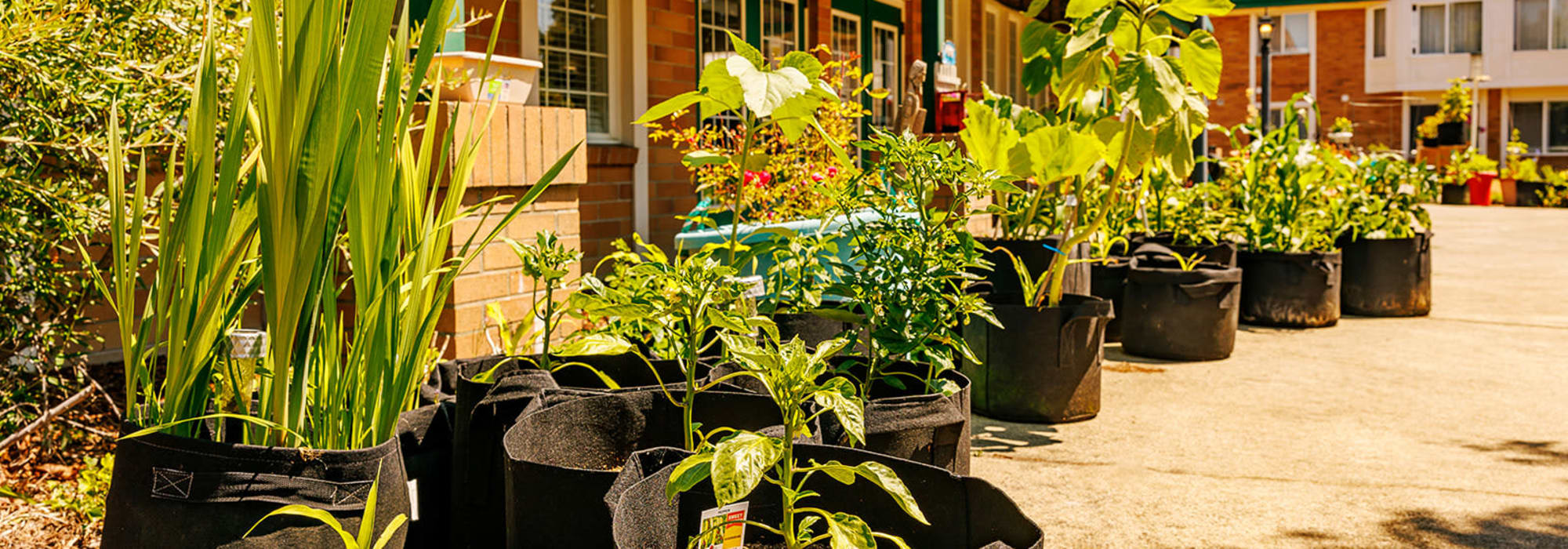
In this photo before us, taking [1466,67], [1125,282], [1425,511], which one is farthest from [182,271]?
[1466,67]

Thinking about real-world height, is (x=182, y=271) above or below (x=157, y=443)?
above

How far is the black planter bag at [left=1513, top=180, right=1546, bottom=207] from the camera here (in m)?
20.2

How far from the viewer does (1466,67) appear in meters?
25.4

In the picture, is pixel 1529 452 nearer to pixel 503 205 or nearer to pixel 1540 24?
pixel 503 205

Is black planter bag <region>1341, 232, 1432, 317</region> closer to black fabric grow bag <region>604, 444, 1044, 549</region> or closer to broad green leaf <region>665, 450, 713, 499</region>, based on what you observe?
black fabric grow bag <region>604, 444, 1044, 549</region>

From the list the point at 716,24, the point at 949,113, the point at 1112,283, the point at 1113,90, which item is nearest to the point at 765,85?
the point at 1113,90

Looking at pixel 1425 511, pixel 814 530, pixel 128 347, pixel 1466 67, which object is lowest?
pixel 1425 511

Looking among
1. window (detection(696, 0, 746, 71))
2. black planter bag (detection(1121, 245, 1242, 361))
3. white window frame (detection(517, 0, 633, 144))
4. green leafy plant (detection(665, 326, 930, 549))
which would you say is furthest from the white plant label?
window (detection(696, 0, 746, 71))

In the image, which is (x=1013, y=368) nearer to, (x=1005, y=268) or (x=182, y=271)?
(x=1005, y=268)

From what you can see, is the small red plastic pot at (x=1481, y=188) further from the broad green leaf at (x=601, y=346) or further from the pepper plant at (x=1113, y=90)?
the broad green leaf at (x=601, y=346)

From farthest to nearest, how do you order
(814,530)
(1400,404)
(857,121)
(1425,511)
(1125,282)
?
(857,121) → (1125,282) → (1400,404) → (1425,511) → (814,530)

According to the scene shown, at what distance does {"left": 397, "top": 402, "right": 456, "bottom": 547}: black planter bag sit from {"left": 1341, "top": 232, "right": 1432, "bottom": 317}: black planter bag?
5007mm

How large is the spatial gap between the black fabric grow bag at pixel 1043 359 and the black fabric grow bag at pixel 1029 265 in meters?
0.77

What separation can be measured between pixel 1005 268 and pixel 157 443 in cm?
342
